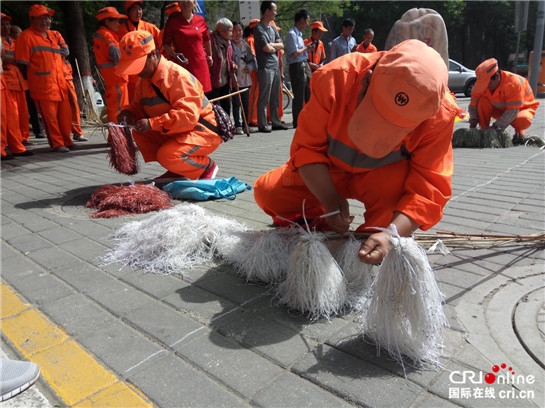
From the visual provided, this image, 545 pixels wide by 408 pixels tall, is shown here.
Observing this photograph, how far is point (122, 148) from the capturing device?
396cm

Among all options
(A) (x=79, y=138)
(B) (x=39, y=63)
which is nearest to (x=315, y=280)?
(B) (x=39, y=63)

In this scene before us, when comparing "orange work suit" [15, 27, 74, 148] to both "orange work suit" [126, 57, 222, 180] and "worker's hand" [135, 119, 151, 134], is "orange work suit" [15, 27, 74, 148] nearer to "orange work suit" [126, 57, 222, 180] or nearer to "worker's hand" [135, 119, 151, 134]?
"orange work suit" [126, 57, 222, 180]

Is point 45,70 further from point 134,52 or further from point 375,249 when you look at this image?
point 375,249

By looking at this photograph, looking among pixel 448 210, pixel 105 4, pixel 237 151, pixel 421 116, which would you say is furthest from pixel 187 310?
pixel 105 4

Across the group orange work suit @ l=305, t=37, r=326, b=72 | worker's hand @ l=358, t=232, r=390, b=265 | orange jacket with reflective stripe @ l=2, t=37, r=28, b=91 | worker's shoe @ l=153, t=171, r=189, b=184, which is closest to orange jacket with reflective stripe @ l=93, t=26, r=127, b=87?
orange jacket with reflective stripe @ l=2, t=37, r=28, b=91

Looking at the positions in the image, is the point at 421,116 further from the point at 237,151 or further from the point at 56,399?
the point at 237,151

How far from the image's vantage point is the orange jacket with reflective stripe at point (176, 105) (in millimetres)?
3719

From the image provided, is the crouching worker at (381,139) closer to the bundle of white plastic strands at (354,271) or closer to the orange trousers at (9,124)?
the bundle of white plastic strands at (354,271)

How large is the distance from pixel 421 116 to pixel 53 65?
639 centimetres

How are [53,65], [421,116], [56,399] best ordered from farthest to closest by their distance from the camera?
[53,65]
[421,116]
[56,399]

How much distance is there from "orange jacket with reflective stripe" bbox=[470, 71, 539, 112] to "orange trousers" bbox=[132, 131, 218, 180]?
4.43m

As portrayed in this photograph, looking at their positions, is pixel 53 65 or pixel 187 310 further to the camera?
pixel 53 65

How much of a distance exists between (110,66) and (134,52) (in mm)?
3179

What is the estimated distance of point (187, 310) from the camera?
201 centimetres
